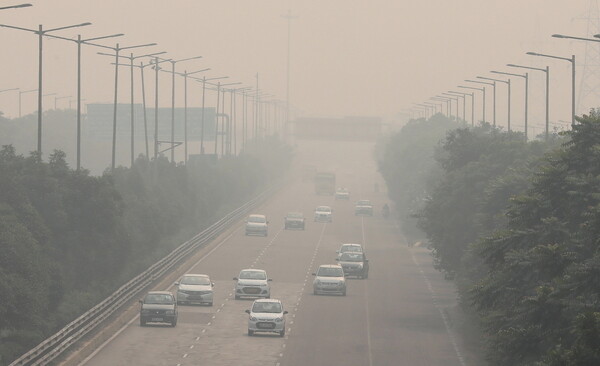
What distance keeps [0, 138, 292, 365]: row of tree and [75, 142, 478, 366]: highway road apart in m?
2.55

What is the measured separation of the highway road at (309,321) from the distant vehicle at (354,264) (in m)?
0.54

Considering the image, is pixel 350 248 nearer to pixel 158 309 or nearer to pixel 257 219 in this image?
pixel 257 219

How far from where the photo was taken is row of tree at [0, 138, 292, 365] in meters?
49.3

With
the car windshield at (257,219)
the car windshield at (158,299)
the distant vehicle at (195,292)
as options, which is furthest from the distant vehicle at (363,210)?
the car windshield at (158,299)

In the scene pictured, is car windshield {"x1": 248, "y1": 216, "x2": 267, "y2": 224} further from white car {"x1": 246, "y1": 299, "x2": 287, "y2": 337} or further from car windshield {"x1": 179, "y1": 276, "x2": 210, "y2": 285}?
white car {"x1": 246, "y1": 299, "x2": 287, "y2": 337}

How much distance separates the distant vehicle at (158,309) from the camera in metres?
62.5

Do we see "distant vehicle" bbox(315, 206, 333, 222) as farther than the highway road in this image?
Yes

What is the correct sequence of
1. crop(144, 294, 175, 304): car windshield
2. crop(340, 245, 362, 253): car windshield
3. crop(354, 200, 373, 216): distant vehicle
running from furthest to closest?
crop(354, 200, 373, 216): distant vehicle < crop(340, 245, 362, 253): car windshield < crop(144, 294, 175, 304): car windshield

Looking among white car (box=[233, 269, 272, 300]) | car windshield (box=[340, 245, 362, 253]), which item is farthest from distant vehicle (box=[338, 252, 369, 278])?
white car (box=[233, 269, 272, 300])

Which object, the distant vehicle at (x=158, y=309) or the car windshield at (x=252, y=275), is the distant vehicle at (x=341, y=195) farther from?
the distant vehicle at (x=158, y=309)

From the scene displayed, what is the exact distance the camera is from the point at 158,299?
208ft

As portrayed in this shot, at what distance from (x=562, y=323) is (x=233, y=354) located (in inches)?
860

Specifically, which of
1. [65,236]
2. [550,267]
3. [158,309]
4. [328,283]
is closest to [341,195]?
[328,283]

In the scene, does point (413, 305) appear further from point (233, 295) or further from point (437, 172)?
point (437, 172)
